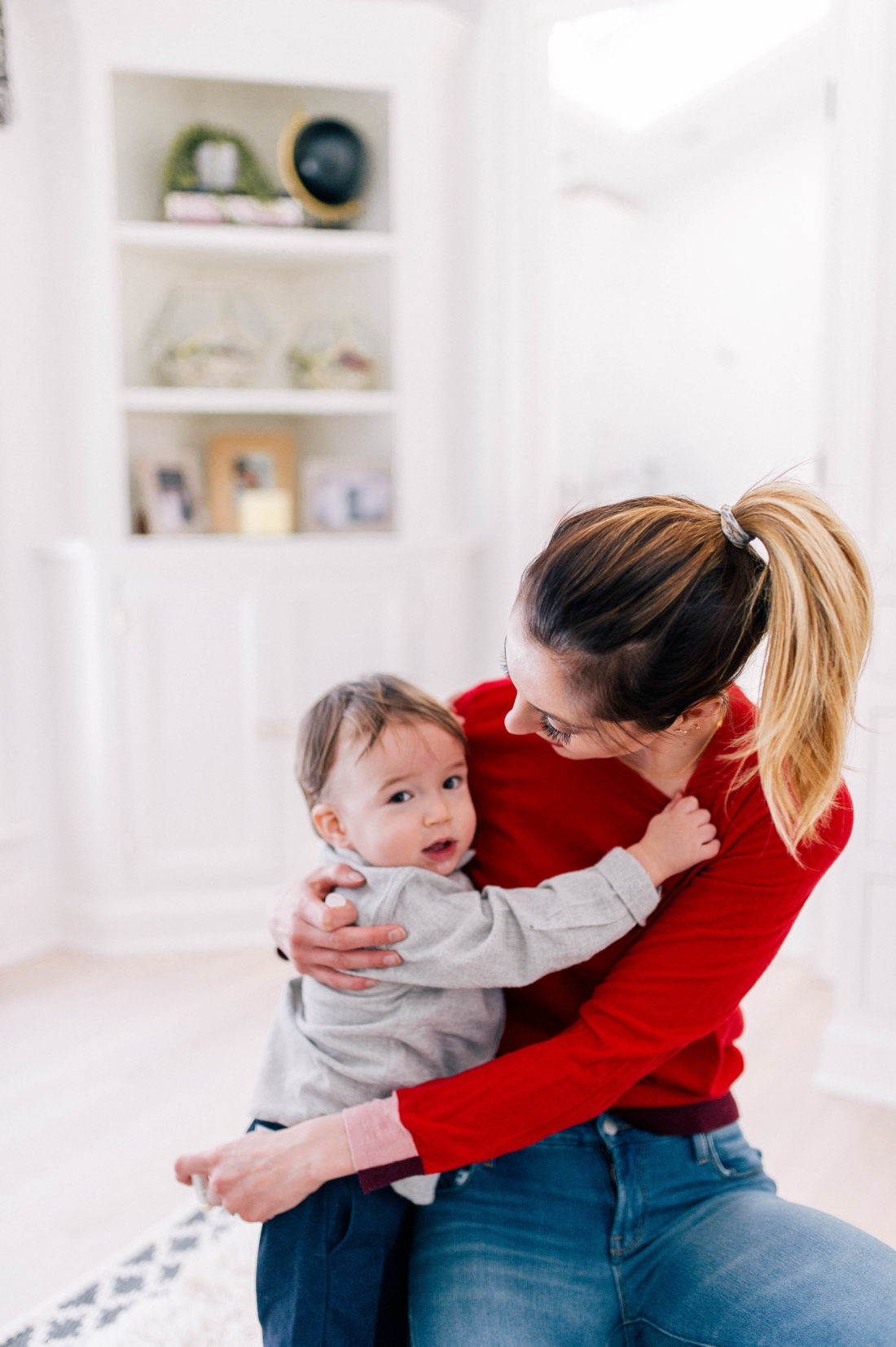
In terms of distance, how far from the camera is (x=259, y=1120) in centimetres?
101

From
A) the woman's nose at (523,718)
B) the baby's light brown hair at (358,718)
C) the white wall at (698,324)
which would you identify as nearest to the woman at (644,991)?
the woman's nose at (523,718)

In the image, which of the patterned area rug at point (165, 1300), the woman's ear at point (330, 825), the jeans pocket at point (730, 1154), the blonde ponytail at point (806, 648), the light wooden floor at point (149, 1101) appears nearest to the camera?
the blonde ponytail at point (806, 648)

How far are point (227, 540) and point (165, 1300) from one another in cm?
167

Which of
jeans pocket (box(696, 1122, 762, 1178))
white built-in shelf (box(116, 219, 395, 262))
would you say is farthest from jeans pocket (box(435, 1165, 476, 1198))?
white built-in shelf (box(116, 219, 395, 262))

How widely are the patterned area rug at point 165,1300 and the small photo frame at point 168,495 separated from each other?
175cm

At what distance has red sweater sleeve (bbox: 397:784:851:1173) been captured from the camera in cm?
91

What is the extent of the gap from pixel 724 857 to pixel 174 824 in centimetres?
193

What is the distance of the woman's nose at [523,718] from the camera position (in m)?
0.93

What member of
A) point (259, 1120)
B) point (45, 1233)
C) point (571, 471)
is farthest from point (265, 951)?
point (571, 471)

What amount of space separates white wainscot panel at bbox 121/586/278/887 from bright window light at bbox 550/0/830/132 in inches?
92.1

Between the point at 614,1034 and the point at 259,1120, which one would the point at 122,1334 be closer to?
the point at 259,1120

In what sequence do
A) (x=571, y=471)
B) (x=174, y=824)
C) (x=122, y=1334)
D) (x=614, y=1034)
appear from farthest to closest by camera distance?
(x=571, y=471)
(x=174, y=824)
(x=122, y=1334)
(x=614, y=1034)

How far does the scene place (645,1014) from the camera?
0.91 m

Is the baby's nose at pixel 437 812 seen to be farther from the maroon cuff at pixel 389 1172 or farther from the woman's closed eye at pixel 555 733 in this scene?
the maroon cuff at pixel 389 1172
